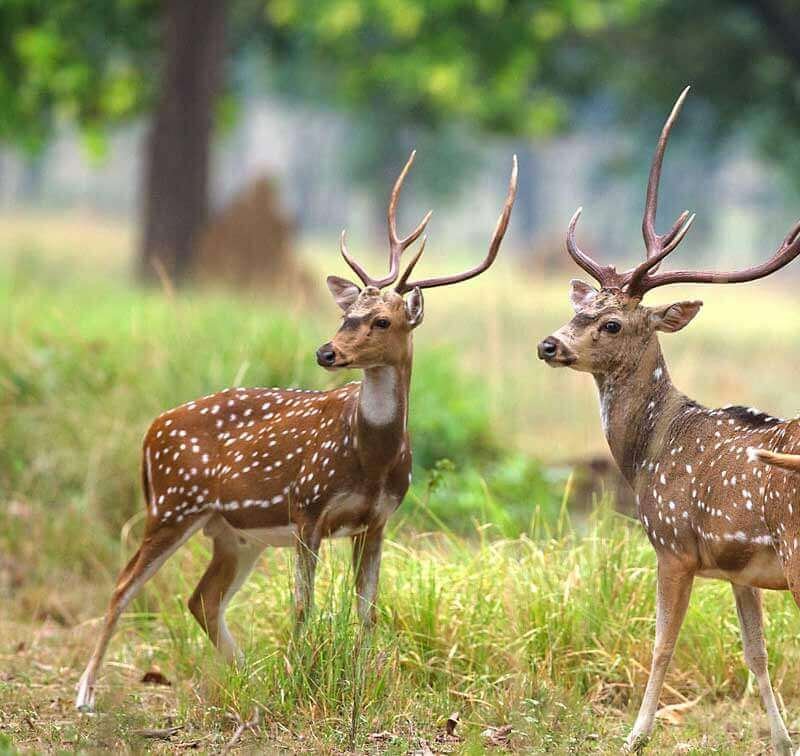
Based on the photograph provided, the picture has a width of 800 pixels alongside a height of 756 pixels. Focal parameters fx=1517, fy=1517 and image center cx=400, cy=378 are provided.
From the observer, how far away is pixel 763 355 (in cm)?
1916

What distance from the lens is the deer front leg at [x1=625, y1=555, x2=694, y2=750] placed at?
5371mm

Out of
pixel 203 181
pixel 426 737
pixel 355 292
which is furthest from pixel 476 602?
pixel 203 181

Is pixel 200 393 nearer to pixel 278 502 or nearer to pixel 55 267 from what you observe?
pixel 278 502

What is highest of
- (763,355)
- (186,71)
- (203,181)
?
(186,71)

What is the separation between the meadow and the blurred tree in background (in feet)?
17.0

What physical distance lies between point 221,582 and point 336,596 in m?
0.56

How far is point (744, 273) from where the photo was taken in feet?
A: 18.1

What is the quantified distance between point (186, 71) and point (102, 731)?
12.3 meters

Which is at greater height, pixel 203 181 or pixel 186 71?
pixel 186 71

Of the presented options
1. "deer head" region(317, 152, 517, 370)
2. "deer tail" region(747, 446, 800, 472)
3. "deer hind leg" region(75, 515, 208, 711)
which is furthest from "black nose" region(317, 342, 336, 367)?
"deer tail" region(747, 446, 800, 472)

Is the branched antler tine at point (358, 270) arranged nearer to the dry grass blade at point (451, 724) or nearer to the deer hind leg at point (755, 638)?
the dry grass blade at point (451, 724)

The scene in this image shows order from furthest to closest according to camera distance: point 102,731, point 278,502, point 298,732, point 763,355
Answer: point 763,355 → point 278,502 → point 298,732 → point 102,731

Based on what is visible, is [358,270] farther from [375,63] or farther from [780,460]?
[375,63]

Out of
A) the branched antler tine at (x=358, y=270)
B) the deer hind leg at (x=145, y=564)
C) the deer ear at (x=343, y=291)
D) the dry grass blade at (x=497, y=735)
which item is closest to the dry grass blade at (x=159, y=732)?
the deer hind leg at (x=145, y=564)
